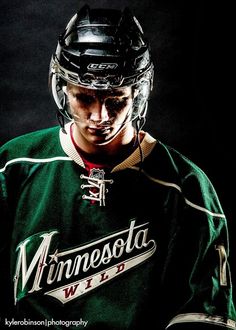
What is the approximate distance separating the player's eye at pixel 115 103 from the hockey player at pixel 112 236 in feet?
0.39

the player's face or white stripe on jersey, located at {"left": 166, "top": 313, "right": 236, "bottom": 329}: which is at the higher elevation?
the player's face

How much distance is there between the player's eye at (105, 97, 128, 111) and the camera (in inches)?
57.6

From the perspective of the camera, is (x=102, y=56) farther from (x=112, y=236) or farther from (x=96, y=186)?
(x=112, y=236)

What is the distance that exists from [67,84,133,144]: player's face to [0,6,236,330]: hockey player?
0.31 ft

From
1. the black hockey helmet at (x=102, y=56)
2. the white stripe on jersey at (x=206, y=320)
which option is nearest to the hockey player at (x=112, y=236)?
the white stripe on jersey at (x=206, y=320)

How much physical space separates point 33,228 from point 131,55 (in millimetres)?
557

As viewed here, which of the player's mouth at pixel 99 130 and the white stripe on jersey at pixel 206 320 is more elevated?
the player's mouth at pixel 99 130

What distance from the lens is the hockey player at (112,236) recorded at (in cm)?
160

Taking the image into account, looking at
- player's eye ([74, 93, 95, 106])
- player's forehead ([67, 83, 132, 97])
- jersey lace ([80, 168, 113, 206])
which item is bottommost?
jersey lace ([80, 168, 113, 206])

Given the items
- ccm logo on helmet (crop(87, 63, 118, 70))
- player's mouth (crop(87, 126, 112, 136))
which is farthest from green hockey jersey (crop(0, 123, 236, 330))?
ccm logo on helmet (crop(87, 63, 118, 70))

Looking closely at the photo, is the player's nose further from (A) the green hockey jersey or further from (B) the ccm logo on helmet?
(A) the green hockey jersey

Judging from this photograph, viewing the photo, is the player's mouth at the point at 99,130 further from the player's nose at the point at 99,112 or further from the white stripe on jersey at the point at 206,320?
the white stripe on jersey at the point at 206,320

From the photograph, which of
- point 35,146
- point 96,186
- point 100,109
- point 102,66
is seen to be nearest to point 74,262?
point 96,186

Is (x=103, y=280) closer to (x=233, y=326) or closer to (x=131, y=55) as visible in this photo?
(x=233, y=326)
